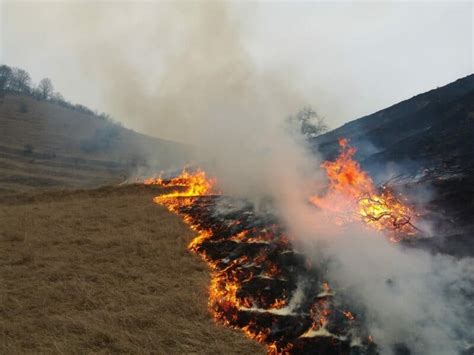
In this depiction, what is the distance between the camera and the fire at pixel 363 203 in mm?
15312

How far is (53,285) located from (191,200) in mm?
9832

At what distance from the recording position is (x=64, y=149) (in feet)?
242

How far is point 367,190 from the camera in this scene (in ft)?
60.2

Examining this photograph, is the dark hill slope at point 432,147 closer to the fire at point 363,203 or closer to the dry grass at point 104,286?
the fire at point 363,203

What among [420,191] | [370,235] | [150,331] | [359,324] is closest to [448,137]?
[420,191]

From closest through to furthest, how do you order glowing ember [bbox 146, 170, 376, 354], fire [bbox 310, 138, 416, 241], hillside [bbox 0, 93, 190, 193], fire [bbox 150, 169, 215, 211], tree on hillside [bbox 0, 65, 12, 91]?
glowing ember [bbox 146, 170, 376, 354] < fire [bbox 310, 138, 416, 241] < fire [bbox 150, 169, 215, 211] < hillside [bbox 0, 93, 190, 193] < tree on hillside [bbox 0, 65, 12, 91]

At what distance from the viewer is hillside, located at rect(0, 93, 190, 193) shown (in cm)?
5744

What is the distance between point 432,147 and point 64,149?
65.1 metres

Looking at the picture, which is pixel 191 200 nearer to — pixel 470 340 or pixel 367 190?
pixel 367 190

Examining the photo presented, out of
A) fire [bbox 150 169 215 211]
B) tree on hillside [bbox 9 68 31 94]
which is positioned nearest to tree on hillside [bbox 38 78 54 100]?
tree on hillside [bbox 9 68 31 94]

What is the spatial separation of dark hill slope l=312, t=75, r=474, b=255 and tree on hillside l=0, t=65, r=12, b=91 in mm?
97844

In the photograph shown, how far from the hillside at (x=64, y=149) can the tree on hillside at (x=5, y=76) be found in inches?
358

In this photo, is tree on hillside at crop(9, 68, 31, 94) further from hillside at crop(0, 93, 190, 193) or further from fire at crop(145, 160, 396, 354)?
fire at crop(145, 160, 396, 354)

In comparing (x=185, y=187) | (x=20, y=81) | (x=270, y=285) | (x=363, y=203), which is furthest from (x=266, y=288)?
(x=20, y=81)
